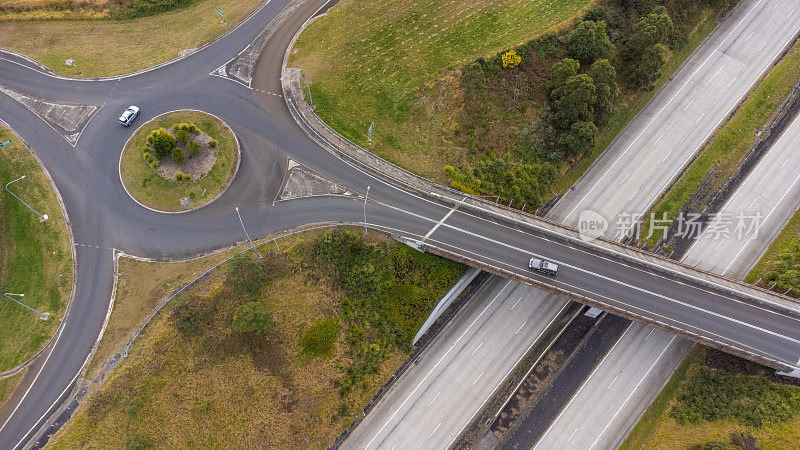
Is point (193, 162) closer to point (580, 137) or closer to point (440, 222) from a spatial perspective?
point (440, 222)

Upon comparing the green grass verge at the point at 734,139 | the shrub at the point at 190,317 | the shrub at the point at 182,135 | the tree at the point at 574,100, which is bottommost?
the green grass verge at the point at 734,139

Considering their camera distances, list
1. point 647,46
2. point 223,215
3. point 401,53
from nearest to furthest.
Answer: point 223,215 → point 647,46 → point 401,53

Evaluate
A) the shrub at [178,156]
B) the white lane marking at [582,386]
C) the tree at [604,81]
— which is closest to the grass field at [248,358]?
the shrub at [178,156]

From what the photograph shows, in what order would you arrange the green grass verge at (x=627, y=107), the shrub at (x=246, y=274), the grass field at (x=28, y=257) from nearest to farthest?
the shrub at (x=246, y=274) → the grass field at (x=28, y=257) → the green grass verge at (x=627, y=107)

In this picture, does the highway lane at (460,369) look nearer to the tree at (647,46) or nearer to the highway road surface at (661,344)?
the highway road surface at (661,344)

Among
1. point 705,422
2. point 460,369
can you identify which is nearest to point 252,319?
point 460,369

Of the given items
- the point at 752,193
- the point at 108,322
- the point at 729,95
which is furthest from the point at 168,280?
the point at 729,95

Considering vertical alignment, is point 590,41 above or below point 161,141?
below
